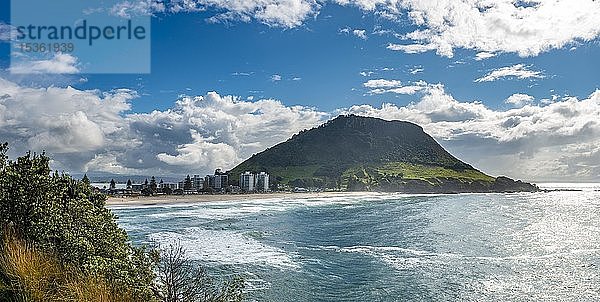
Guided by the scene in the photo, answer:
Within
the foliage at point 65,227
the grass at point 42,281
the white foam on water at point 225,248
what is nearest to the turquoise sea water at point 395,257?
the white foam on water at point 225,248

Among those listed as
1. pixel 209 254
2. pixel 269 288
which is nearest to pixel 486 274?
pixel 269 288

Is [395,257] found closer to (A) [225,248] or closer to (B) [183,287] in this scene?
(A) [225,248]

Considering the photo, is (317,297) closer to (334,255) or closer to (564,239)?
(334,255)

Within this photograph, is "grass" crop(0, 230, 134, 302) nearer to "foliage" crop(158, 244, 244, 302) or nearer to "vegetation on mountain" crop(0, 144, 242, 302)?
"vegetation on mountain" crop(0, 144, 242, 302)

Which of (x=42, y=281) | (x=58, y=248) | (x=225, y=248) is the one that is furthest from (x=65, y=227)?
(x=225, y=248)

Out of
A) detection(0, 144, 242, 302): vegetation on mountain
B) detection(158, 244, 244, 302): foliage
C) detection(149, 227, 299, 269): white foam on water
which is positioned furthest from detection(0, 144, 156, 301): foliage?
detection(149, 227, 299, 269): white foam on water

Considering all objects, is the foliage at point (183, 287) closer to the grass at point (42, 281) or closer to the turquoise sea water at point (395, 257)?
the grass at point (42, 281)
